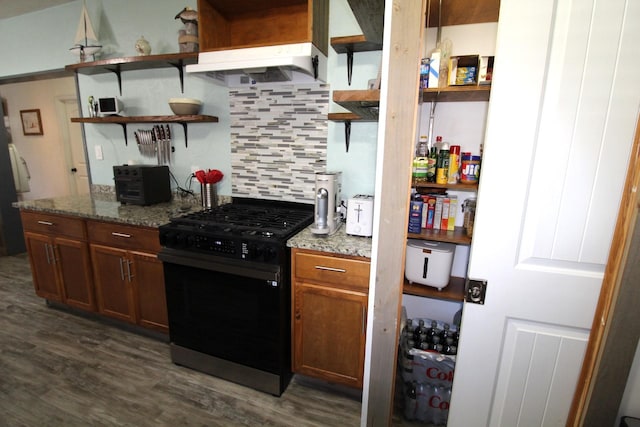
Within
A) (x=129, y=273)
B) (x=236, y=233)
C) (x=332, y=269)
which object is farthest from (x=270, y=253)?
(x=129, y=273)

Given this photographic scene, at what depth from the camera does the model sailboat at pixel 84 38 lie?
2.46 metres

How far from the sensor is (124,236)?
2037 millimetres

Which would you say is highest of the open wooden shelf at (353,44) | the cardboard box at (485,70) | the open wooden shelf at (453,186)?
the open wooden shelf at (353,44)

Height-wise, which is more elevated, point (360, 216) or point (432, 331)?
point (360, 216)

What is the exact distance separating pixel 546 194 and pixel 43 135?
6.50 meters

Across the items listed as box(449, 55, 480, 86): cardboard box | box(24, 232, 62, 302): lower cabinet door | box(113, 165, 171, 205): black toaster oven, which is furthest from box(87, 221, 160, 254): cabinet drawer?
box(449, 55, 480, 86): cardboard box

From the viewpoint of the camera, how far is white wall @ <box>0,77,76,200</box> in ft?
14.8

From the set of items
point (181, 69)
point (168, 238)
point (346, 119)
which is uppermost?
point (181, 69)

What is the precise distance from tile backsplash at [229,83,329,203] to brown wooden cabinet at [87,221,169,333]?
0.79m

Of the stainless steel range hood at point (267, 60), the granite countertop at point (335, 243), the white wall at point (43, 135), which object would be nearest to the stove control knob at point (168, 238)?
the granite countertop at point (335, 243)

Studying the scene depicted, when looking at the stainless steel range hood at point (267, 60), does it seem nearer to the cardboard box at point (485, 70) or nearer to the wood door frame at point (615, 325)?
the cardboard box at point (485, 70)

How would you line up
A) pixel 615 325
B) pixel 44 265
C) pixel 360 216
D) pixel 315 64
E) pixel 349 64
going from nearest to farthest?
pixel 615 325 < pixel 360 216 < pixel 315 64 < pixel 349 64 < pixel 44 265

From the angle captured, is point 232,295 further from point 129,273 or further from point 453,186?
point 453,186

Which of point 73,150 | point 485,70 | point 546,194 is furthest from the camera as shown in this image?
point 73,150
